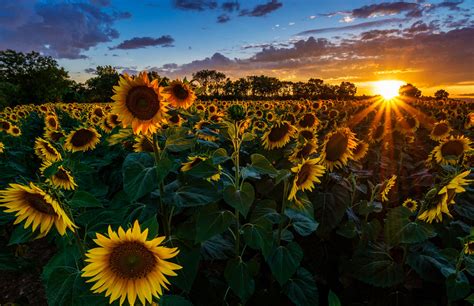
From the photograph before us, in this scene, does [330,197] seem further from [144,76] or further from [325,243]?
[144,76]

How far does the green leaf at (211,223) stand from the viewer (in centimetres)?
221

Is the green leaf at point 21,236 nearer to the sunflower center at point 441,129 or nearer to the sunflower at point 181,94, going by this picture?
the sunflower at point 181,94

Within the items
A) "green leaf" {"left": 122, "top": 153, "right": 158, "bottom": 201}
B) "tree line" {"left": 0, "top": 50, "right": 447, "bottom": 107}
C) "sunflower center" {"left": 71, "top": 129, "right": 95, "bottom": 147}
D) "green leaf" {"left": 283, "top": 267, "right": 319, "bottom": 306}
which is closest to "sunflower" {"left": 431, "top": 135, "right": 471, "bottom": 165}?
"green leaf" {"left": 283, "top": 267, "right": 319, "bottom": 306}

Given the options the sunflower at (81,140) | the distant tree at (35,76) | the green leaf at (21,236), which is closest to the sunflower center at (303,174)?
the green leaf at (21,236)

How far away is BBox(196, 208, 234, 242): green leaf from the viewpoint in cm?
221

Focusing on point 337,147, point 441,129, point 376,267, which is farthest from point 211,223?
point 441,129

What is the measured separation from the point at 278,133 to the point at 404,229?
211 cm

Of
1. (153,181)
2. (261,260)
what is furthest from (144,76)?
(261,260)

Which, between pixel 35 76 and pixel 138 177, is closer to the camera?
pixel 138 177

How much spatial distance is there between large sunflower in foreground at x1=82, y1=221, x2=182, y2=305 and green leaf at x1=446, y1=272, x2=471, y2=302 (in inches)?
80.5

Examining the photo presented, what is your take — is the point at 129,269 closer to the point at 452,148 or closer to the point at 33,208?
the point at 33,208

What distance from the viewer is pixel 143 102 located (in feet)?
8.39

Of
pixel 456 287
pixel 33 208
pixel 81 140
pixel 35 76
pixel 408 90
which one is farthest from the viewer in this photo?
pixel 35 76

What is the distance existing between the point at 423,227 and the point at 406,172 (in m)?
3.10
